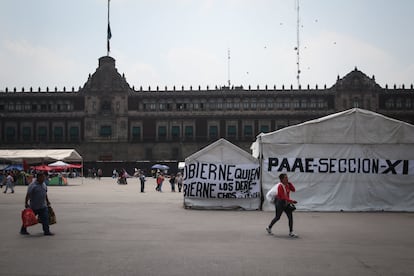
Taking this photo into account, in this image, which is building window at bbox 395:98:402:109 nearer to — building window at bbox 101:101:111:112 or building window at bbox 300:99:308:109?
building window at bbox 300:99:308:109

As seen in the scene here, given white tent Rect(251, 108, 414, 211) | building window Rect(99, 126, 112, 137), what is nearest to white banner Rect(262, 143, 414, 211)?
white tent Rect(251, 108, 414, 211)

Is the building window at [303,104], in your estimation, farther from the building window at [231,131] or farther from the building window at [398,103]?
the building window at [398,103]

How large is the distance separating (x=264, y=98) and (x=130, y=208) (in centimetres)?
5026

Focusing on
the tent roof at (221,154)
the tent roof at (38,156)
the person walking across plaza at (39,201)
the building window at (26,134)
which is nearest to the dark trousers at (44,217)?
the person walking across plaza at (39,201)

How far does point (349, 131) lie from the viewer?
1750 centimetres

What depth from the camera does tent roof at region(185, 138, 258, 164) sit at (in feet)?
59.1

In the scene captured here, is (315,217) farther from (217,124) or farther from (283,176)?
(217,124)

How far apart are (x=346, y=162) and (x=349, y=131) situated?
1144 mm

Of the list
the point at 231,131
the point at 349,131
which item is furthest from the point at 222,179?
the point at 231,131

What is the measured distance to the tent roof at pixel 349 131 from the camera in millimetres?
17344

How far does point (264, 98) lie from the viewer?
66438 millimetres

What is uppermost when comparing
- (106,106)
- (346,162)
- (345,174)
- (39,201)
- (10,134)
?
(106,106)

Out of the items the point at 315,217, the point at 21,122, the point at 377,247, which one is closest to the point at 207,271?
the point at 377,247

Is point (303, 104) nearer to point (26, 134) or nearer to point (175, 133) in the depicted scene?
point (175, 133)
